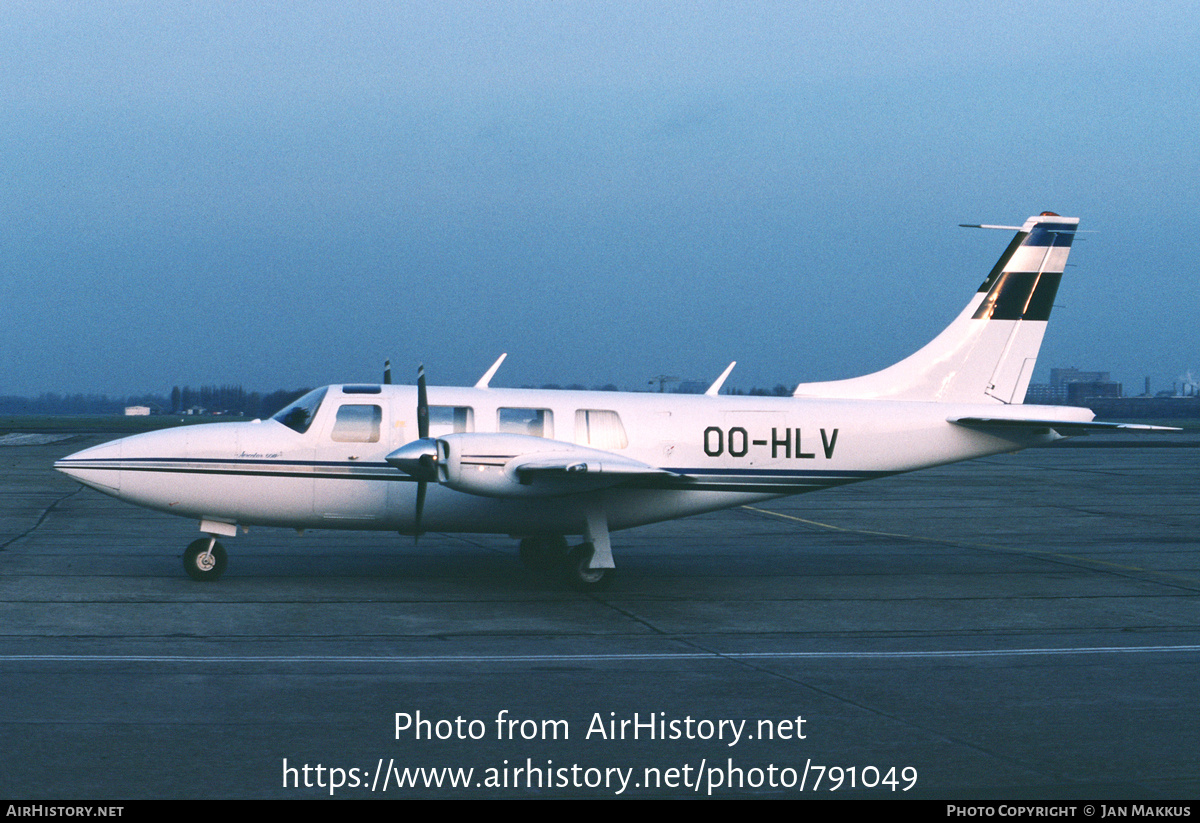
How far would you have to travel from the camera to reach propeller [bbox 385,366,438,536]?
14.8 meters

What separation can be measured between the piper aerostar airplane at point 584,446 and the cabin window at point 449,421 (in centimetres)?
2

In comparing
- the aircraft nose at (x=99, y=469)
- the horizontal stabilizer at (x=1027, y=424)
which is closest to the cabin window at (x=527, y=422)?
the aircraft nose at (x=99, y=469)

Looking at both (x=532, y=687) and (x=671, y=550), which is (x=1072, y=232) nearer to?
(x=671, y=550)

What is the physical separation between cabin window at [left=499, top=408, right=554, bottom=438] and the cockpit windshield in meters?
2.48

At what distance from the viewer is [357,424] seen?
53.3ft

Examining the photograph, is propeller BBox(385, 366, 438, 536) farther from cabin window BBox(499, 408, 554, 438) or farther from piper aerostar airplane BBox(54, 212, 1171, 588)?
cabin window BBox(499, 408, 554, 438)

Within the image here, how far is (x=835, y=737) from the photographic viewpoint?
8430mm

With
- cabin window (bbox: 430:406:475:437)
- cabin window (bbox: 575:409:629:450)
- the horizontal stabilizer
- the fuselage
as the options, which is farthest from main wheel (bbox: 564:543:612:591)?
the horizontal stabilizer

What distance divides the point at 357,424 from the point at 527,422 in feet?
7.55

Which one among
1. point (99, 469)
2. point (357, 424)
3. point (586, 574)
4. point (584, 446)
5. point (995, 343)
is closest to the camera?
point (99, 469)

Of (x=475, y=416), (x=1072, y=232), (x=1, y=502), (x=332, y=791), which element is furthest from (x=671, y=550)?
(x=1, y=502)

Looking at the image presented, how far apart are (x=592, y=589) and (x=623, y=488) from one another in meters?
1.51

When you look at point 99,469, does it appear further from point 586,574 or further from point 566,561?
point 586,574

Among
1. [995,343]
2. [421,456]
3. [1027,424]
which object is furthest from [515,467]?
[995,343]
